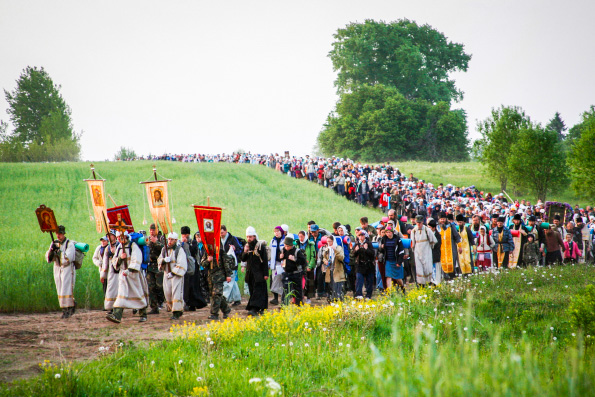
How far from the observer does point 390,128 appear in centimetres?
5941

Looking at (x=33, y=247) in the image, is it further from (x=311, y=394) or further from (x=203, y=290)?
(x=311, y=394)

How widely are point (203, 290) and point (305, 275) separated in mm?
3065

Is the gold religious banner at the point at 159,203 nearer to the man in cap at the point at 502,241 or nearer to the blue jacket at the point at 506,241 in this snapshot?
the man in cap at the point at 502,241

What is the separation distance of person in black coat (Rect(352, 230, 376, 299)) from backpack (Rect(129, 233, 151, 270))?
5.36 m

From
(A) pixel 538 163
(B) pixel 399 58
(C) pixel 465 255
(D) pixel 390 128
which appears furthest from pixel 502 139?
(C) pixel 465 255

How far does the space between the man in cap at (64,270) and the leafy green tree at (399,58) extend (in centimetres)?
5884

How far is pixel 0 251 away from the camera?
17.5 m

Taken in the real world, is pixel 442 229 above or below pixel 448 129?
below

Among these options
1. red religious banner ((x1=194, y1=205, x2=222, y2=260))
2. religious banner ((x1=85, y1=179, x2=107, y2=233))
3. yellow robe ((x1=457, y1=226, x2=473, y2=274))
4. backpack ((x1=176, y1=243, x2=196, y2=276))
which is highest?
religious banner ((x1=85, y1=179, x2=107, y2=233))

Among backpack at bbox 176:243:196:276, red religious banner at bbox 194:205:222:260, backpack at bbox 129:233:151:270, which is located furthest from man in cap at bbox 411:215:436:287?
backpack at bbox 129:233:151:270

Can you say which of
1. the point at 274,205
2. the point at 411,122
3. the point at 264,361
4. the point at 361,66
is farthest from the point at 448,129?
the point at 264,361

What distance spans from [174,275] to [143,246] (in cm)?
121

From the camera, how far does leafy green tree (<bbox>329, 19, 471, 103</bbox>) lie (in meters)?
67.2

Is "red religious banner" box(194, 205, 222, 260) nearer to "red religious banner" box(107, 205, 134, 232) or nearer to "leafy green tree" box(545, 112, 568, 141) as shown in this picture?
"red religious banner" box(107, 205, 134, 232)
